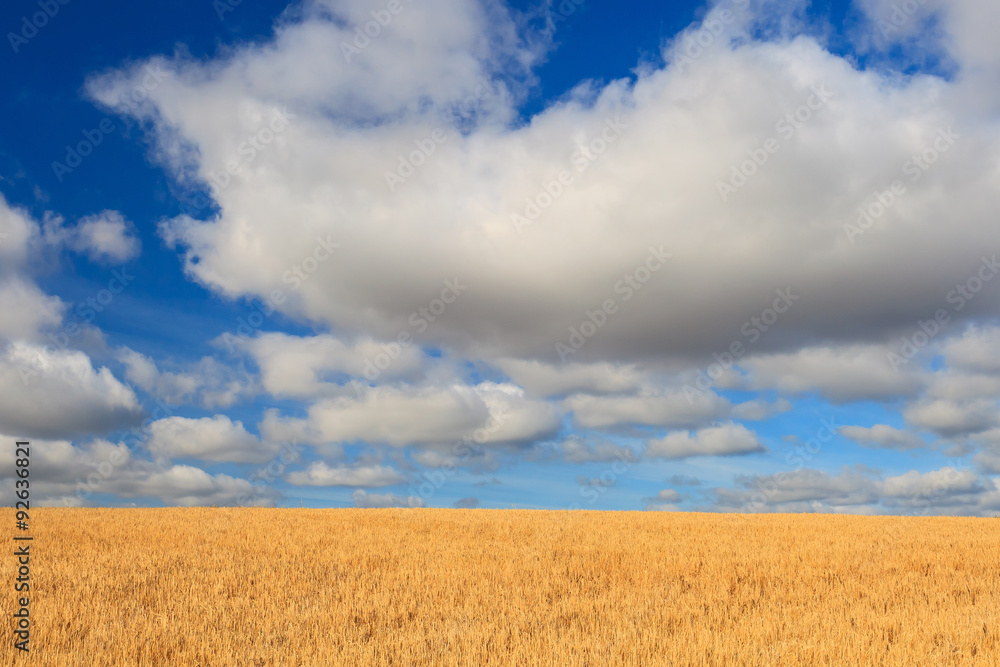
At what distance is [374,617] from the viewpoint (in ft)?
41.7

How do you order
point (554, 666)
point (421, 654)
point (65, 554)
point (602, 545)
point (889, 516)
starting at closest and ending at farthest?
point (554, 666) → point (421, 654) → point (65, 554) → point (602, 545) → point (889, 516)

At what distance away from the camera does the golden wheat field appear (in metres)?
10.1

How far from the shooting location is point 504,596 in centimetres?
1456

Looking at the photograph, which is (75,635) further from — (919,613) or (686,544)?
(686,544)

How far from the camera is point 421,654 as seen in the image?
32.6 feet

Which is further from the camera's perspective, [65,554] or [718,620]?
[65,554]

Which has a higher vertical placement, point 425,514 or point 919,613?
point 425,514

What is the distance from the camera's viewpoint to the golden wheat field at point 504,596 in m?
10.1

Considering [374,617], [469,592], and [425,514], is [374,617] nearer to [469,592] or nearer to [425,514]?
[469,592]

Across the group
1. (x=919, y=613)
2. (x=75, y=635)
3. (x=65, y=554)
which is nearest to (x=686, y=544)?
(x=919, y=613)

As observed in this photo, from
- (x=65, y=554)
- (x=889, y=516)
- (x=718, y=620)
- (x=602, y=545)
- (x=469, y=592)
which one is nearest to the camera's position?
(x=718, y=620)

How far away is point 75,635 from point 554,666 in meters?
7.93

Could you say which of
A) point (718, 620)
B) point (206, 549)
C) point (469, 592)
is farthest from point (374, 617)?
point (206, 549)

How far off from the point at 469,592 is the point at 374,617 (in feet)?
9.00
